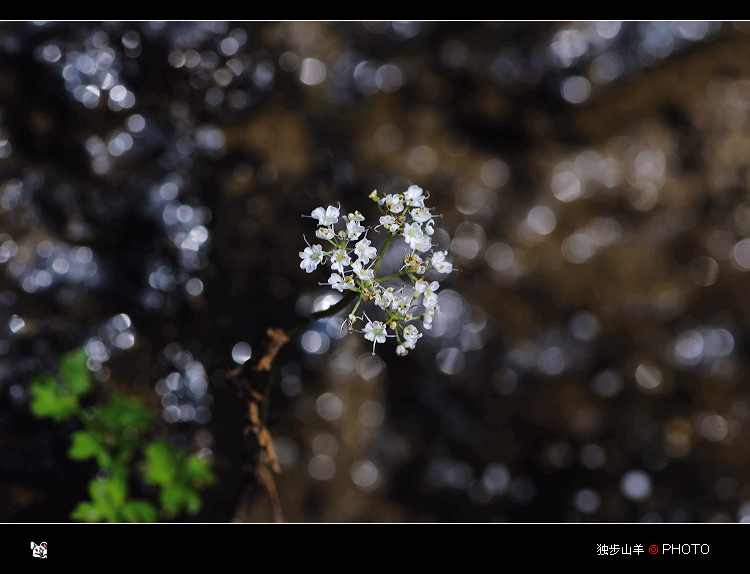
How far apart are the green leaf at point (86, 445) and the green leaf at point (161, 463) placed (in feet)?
0.77

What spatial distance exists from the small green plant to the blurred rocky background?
1.02ft

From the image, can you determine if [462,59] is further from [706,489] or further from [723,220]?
[706,489]

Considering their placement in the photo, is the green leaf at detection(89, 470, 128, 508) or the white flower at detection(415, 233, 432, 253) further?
the green leaf at detection(89, 470, 128, 508)

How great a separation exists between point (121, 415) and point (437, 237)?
2173 millimetres

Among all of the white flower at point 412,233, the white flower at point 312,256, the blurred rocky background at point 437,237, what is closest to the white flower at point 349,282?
the white flower at point 312,256

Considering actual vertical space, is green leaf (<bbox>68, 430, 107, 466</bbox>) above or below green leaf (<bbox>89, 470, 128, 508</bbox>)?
above

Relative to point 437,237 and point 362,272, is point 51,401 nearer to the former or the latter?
point 362,272

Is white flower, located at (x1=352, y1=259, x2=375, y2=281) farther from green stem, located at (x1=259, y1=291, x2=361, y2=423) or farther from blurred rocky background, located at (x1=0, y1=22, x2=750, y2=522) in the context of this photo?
blurred rocky background, located at (x1=0, y1=22, x2=750, y2=522)

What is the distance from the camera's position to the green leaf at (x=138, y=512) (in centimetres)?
255

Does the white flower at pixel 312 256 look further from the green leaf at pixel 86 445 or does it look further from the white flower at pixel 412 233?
the green leaf at pixel 86 445

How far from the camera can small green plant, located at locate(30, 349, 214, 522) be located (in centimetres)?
257
